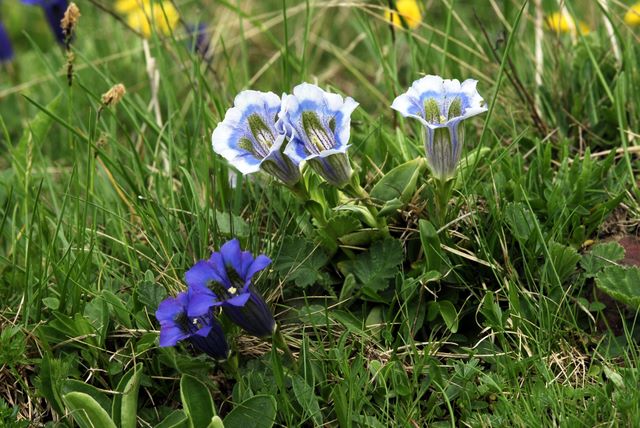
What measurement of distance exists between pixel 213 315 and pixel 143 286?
0.80 feet

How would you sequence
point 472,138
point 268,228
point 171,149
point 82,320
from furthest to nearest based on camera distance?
point 472,138 < point 171,149 < point 268,228 < point 82,320

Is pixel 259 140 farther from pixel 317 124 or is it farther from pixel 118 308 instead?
pixel 118 308

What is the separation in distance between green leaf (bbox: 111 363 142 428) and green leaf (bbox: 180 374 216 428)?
10 centimetres

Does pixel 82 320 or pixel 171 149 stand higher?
pixel 171 149

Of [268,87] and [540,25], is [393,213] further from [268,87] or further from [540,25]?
[268,87]

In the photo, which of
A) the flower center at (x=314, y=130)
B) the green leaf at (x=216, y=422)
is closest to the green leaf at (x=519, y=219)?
the flower center at (x=314, y=130)

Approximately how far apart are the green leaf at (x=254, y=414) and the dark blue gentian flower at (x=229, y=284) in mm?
152

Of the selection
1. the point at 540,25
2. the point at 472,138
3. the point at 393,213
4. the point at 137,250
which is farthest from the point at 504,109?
the point at 137,250

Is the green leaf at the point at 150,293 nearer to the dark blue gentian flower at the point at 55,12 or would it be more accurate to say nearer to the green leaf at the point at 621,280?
the green leaf at the point at 621,280

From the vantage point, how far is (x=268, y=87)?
12.4ft

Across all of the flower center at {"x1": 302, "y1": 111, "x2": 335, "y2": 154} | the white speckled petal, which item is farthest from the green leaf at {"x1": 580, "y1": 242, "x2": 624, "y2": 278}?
the flower center at {"x1": 302, "y1": 111, "x2": 335, "y2": 154}

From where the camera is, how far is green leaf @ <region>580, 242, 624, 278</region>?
6.96 feet

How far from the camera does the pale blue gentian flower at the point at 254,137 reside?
1.98 metres

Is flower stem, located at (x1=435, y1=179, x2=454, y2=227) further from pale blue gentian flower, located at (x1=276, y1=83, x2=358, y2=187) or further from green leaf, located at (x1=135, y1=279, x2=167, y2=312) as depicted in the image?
green leaf, located at (x1=135, y1=279, x2=167, y2=312)
